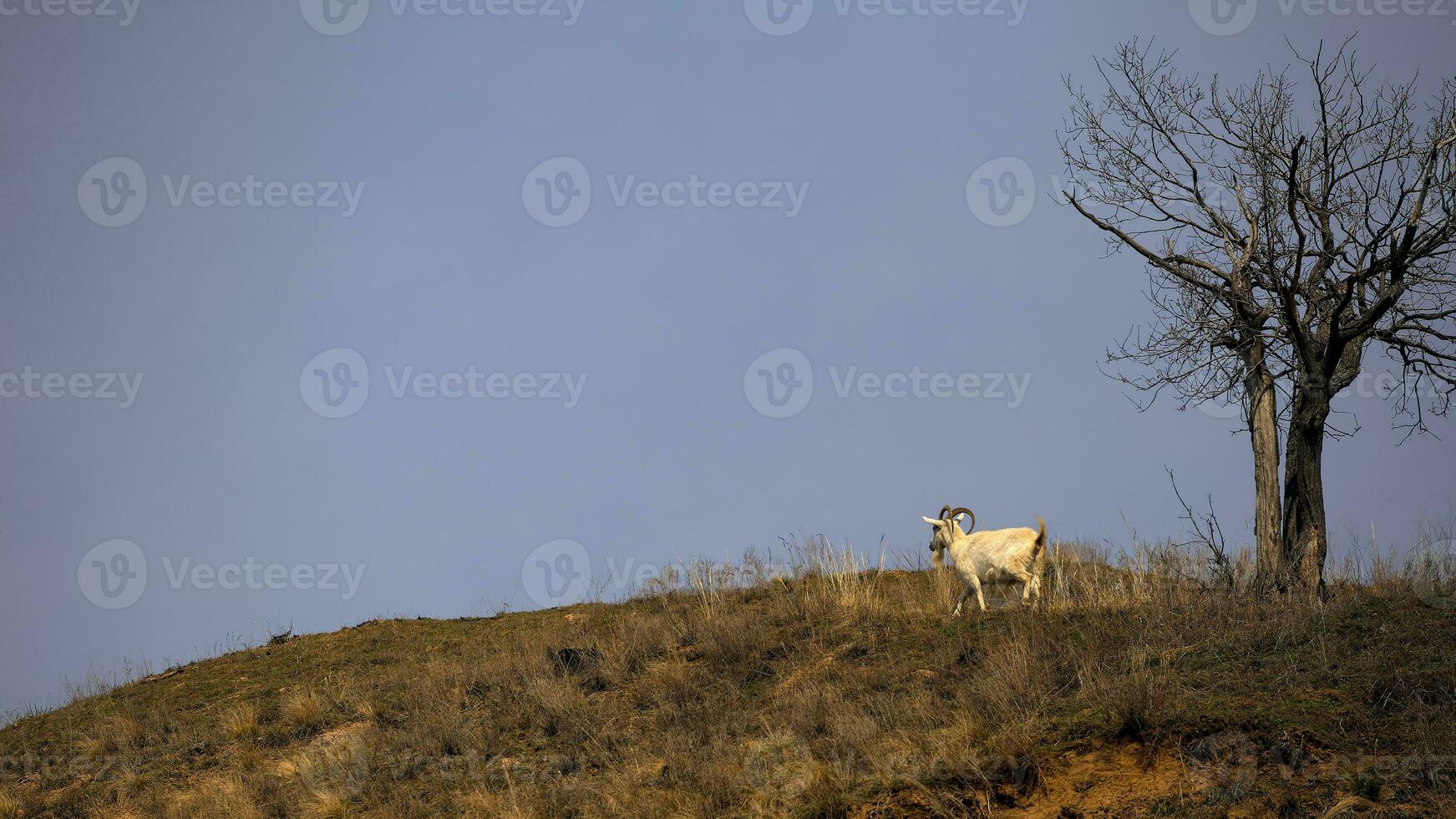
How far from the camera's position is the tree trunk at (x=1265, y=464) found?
1353 cm

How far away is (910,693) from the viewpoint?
424 inches

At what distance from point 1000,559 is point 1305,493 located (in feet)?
12.8

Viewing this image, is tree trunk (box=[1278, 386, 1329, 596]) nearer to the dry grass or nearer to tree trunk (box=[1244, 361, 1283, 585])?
tree trunk (box=[1244, 361, 1283, 585])

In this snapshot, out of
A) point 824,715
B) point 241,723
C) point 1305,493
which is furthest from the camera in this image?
point 241,723

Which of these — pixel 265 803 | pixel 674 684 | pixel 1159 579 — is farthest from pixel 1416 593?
pixel 265 803

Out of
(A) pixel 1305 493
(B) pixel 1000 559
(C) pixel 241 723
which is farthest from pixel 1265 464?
(C) pixel 241 723

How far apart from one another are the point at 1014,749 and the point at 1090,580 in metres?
9.20

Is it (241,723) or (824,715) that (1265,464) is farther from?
(241,723)

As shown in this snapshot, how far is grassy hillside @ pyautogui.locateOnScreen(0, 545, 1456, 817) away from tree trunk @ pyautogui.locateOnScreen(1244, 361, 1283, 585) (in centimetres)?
93

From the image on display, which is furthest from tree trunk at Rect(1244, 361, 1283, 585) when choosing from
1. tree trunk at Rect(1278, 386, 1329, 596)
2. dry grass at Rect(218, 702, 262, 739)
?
dry grass at Rect(218, 702, 262, 739)

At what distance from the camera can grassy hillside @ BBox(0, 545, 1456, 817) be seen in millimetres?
8039

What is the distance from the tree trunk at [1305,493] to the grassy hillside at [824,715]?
812 millimetres

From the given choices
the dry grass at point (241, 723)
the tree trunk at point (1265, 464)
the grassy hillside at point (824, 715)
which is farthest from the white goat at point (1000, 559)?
the dry grass at point (241, 723)

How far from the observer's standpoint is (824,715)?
10570 mm
